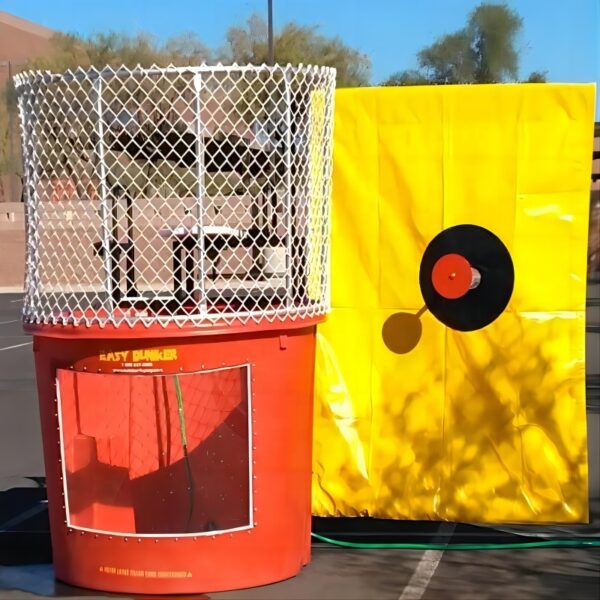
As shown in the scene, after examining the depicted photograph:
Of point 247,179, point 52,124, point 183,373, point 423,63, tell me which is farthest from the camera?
point 423,63

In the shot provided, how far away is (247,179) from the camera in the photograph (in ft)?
18.0

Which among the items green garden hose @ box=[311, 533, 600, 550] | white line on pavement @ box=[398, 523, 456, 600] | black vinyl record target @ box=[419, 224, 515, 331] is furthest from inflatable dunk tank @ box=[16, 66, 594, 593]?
white line on pavement @ box=[398, 523, 456, 600]

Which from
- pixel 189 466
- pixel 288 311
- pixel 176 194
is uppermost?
pixel 176 194

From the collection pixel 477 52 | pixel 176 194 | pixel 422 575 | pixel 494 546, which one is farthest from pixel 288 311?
pixel 477 52

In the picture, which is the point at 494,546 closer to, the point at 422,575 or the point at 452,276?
the point at 422,575

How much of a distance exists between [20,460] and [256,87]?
178 inches

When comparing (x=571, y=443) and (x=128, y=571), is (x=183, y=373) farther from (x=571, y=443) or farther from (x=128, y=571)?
(x=571, y=443)

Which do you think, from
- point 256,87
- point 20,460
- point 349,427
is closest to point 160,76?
point 256,87

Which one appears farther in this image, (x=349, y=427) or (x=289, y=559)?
(x=349, y=427)

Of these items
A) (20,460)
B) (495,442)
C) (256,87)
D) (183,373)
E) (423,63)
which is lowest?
(20,460)

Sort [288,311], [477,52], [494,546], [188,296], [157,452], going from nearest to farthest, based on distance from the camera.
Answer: [288,311] < [188,296] < [494,546] < [157,452] < [477,52]

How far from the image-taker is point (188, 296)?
4996mm

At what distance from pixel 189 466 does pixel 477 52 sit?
63.5 m

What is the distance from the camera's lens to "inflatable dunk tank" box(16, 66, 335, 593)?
4.70 metres
